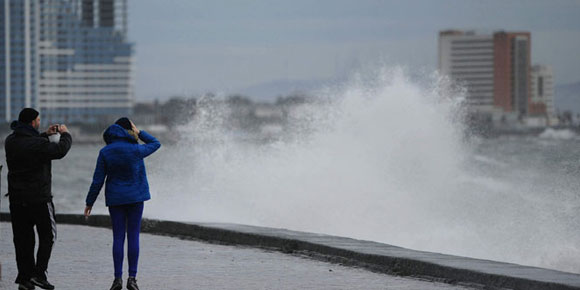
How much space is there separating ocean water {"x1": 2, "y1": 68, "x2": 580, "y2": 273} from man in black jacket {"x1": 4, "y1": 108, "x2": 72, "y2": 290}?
12.5 metres

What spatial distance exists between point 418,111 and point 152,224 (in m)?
20.4

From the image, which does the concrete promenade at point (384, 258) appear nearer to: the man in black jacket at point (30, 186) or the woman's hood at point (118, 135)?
the woman's hood at point (118, 135)

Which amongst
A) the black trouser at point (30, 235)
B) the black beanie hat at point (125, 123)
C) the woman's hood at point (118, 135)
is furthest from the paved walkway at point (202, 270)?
the black beanie hat at point (125, 123)

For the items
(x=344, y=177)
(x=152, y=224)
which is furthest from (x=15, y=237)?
(x=344, y=177)

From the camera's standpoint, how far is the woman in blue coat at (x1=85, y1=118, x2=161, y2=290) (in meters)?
9.62

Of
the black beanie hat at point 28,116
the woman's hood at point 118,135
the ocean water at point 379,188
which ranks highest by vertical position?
the black beanie hat at point 28,116

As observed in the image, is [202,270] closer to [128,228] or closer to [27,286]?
[128,228]

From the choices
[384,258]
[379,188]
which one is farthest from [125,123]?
[379,188]

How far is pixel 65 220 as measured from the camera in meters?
18.6

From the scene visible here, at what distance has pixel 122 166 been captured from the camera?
9.63m

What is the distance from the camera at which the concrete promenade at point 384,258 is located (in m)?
9.31

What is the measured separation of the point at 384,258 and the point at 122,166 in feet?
9.67

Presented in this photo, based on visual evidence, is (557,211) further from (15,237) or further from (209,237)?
(15,237)

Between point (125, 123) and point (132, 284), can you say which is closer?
point (132, 284)
